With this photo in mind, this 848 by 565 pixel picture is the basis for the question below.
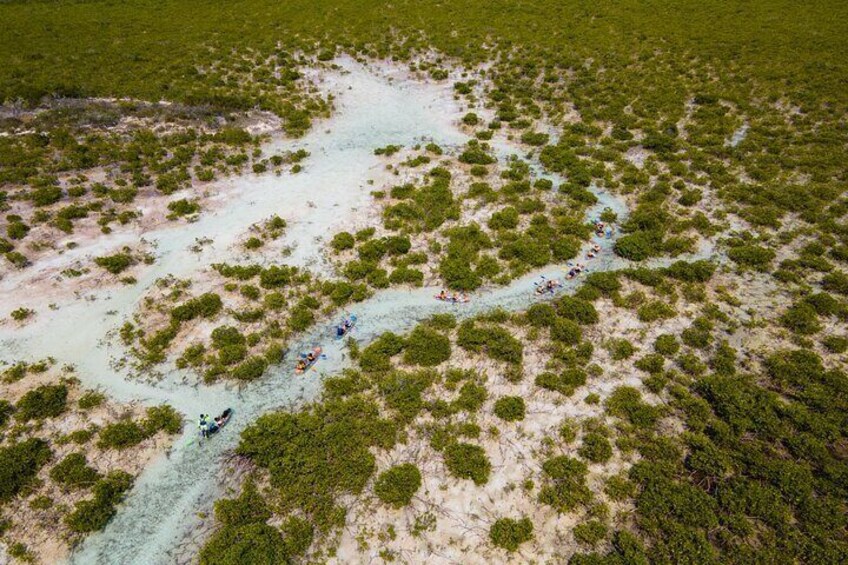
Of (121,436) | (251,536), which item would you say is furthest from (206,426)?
(251,536)

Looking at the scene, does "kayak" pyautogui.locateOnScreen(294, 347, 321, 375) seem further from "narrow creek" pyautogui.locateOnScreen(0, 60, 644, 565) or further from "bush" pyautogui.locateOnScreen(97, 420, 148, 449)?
"bush" pyautogui.locateOnScreen(97, 420, 148, 449)

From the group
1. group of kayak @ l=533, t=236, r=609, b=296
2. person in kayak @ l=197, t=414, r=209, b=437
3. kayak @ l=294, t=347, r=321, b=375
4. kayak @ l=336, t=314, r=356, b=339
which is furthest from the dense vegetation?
kayak @ l=336, t=314, r=356, b=339

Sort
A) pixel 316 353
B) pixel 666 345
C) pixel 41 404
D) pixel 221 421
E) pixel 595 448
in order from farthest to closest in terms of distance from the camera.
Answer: pixel 666 345 → pixel 316 353 → pixel 41 404 → pixel 221 421 → pixel 595 448

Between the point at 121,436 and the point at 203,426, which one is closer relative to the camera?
the point at 121,436

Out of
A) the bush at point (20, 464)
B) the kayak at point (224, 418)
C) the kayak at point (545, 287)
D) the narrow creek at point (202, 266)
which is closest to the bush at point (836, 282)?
the narrow creek at point (202, 266)

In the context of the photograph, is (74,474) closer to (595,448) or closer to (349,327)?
(349,327)

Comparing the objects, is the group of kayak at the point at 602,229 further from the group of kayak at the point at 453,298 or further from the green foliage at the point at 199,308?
the green foliage at the point at 199,308
